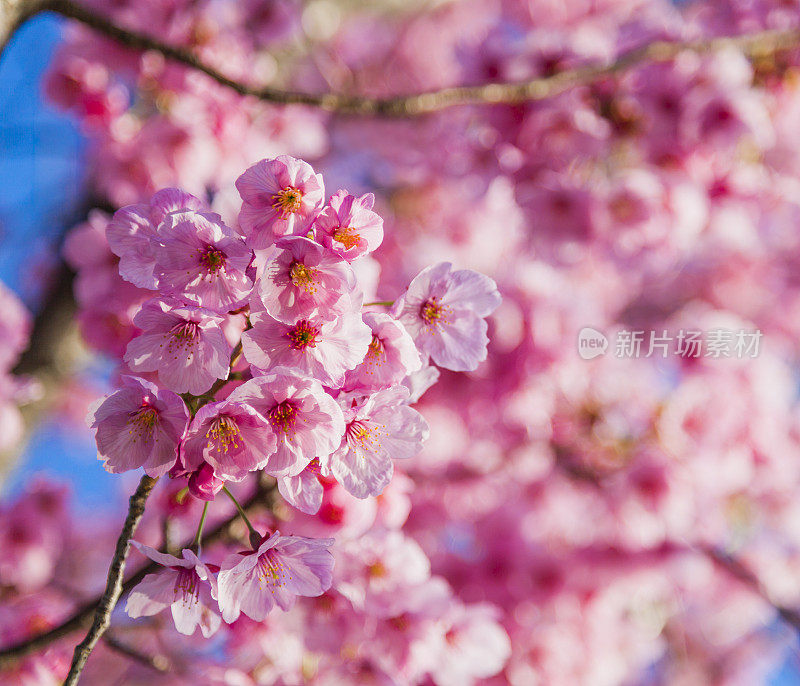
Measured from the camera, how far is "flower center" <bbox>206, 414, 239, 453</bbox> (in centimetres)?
A: 62

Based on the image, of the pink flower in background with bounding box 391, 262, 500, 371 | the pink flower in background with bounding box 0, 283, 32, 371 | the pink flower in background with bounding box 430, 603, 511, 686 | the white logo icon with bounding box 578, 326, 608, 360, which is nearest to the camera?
the pink flower in background with bounding box 391, 262, 500, 371

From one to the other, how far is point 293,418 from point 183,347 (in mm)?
132

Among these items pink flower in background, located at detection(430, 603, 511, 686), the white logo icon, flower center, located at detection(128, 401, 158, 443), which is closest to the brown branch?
the white logo icon

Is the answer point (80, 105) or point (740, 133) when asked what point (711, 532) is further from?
point (80, 105)

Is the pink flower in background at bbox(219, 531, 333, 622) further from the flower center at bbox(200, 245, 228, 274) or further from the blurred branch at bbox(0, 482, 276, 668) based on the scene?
the flower center at bbox(200, 245, 228, 274)

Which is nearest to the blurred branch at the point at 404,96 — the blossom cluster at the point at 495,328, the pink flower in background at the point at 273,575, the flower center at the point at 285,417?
the blossom cluster at the point at 495,328

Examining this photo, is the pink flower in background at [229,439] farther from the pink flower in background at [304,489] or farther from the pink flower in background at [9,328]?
the pink flower in background at [9,328]

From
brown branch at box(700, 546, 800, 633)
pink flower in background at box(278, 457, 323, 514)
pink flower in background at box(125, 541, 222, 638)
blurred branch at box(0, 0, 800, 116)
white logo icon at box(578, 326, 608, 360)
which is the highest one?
blurred branch at box(0, 0, 800, 116)

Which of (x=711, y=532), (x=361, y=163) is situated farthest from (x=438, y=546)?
(x=361, y=163)

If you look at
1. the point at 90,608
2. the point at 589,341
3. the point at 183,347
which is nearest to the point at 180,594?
the point at 90,608

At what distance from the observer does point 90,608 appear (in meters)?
0.75

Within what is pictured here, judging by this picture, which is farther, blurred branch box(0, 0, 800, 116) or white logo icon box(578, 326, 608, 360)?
white logo icon box(578, 326, 608, 360)

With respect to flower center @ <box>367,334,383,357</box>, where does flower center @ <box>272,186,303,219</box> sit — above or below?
above

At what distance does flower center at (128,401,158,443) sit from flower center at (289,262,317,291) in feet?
0.63
